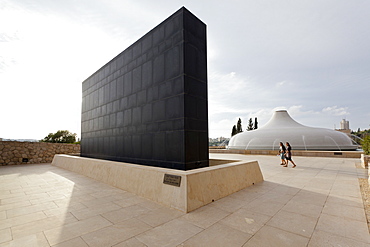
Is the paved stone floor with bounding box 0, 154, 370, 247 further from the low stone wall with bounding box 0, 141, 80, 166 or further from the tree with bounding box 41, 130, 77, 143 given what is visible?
the tree with bounding box 41, 130, 77, 143

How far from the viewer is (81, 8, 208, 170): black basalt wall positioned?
5477 mm

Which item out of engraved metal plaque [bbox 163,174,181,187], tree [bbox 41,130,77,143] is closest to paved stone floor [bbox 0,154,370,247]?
engraved metal plaque [bbox 163,174,181,187]

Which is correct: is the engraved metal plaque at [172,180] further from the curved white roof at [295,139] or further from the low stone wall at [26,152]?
the curved white roof at [295,139]

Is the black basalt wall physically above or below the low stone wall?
above

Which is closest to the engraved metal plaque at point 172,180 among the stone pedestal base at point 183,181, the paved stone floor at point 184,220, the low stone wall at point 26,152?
the stone pedestal base at point 183,181

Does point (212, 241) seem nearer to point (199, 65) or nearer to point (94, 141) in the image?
point (199, 65)

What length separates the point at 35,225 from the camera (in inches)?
132

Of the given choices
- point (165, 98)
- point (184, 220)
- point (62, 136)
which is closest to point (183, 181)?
point (184, 220)

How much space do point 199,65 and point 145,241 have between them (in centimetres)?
500

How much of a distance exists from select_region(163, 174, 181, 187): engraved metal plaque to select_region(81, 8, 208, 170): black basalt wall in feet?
2.69

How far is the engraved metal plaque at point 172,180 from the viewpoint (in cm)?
422

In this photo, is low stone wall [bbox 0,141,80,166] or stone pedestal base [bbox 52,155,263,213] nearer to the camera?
stone pedestal base [bbox 52,155,263,213]

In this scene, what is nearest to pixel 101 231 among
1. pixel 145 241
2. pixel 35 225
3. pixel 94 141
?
pixel 145 241

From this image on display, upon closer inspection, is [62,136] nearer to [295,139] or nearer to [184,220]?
[184,220]
